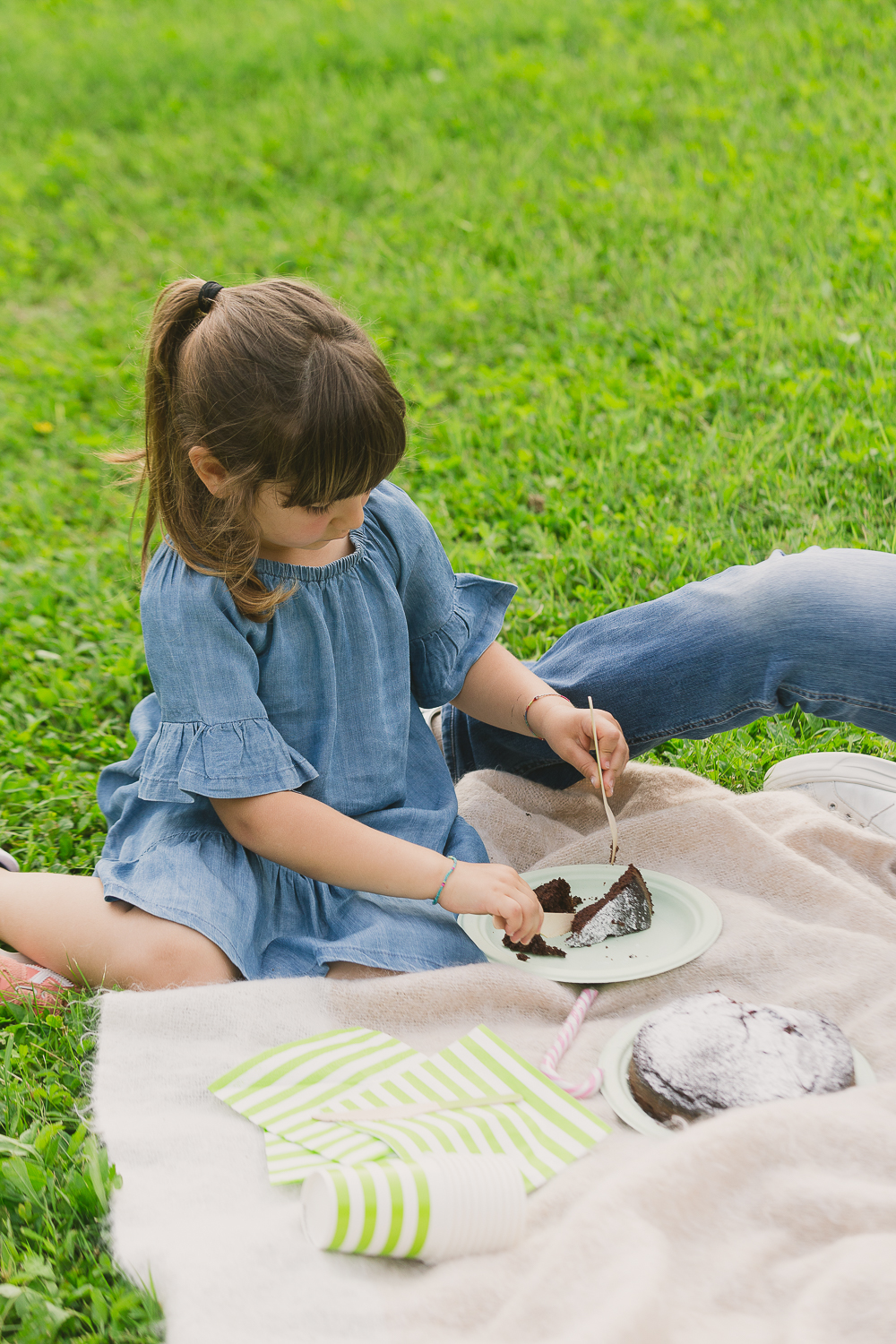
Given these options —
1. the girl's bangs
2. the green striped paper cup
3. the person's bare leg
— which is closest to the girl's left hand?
the person's bare leg

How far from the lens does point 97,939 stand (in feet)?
6.93

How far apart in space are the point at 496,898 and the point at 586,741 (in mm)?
510

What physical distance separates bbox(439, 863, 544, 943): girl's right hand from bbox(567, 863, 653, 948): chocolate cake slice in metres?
0.18

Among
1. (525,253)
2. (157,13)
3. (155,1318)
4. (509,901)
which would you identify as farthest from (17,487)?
(157,13)

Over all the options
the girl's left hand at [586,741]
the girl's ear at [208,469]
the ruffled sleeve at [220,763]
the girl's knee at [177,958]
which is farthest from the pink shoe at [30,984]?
the girl's left hand at [586,741]

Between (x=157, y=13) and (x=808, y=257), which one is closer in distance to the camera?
(x=808, y=257)

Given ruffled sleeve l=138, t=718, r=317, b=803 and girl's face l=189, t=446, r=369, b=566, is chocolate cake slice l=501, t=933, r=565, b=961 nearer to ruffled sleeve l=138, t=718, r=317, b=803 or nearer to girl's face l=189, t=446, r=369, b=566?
ruffled sleeve l=138, t=718, r=317, b=803

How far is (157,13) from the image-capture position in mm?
8055

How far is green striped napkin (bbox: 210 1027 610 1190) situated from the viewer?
163 cm

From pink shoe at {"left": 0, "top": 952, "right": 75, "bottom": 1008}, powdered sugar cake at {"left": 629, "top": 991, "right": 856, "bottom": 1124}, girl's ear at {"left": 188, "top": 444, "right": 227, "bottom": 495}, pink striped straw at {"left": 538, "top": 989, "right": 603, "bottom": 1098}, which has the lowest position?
pink shoe at {"left": 0, "top": 952, "right": 75, "bottom": 1008}

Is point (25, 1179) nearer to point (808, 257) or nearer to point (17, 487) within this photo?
point (17, 487)

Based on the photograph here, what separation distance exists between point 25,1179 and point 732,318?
384 cm

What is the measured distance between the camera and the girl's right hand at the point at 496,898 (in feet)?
6.43

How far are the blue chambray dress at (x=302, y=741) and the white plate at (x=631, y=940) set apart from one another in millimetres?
100
